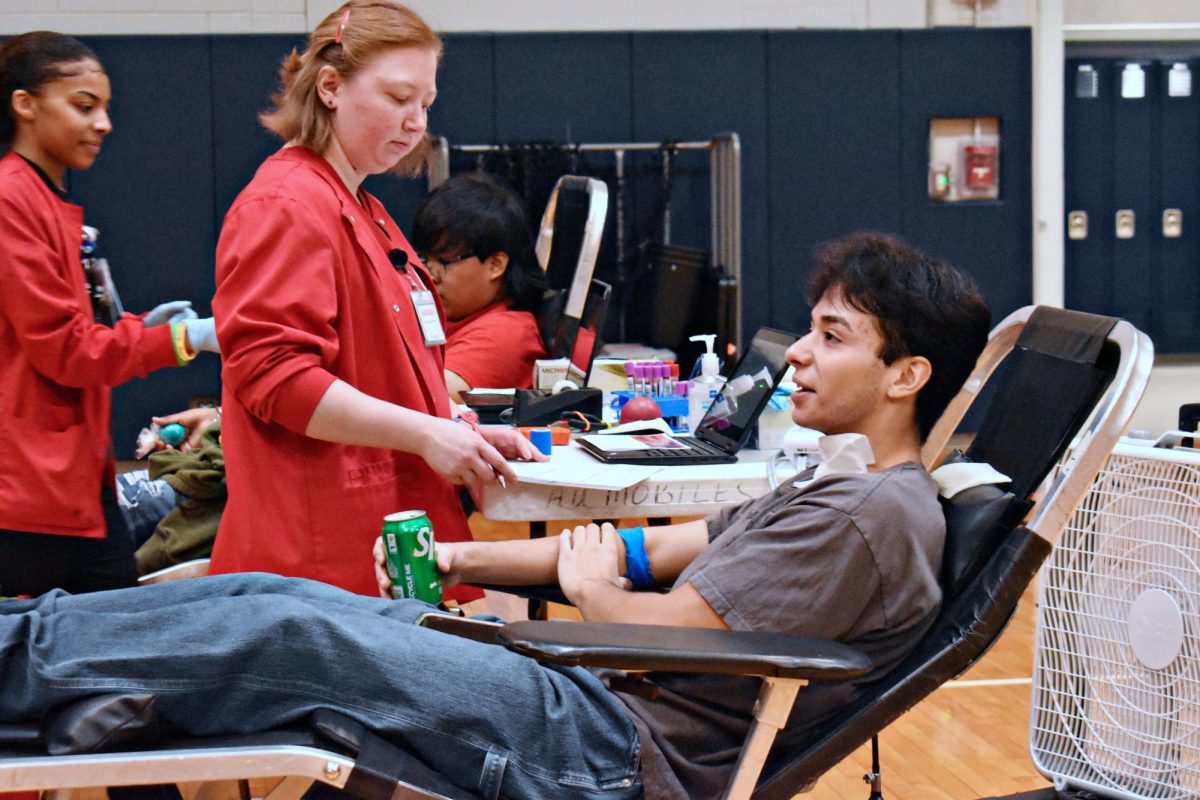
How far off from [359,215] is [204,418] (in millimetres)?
1437

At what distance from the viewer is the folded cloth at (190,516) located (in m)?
2.77

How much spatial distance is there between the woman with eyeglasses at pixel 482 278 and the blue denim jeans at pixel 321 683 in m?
1.76

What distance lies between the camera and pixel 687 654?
134 centimetres

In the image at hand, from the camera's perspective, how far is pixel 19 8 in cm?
662

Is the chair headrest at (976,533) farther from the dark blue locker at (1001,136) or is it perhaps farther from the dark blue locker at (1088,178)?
the dark blue locker at (1088,178)

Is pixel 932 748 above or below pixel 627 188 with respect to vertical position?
below

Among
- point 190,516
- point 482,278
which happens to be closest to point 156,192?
point 482,278

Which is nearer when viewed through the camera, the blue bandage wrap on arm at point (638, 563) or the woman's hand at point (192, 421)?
the blue bandage wrap on arm at point (638, 563)

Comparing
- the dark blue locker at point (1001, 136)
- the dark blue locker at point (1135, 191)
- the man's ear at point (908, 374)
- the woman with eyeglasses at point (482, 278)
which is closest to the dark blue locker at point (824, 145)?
the dark blue locker at point (1001, 136)

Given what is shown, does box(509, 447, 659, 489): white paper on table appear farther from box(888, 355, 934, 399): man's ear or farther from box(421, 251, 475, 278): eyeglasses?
box(421, 251, 475, 278): eyeglasses

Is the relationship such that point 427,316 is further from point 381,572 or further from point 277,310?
point 381,572

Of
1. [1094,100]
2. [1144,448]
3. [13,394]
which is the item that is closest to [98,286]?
[13,394]

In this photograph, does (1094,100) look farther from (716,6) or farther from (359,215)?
(359,215)

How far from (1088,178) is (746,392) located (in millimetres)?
5369
